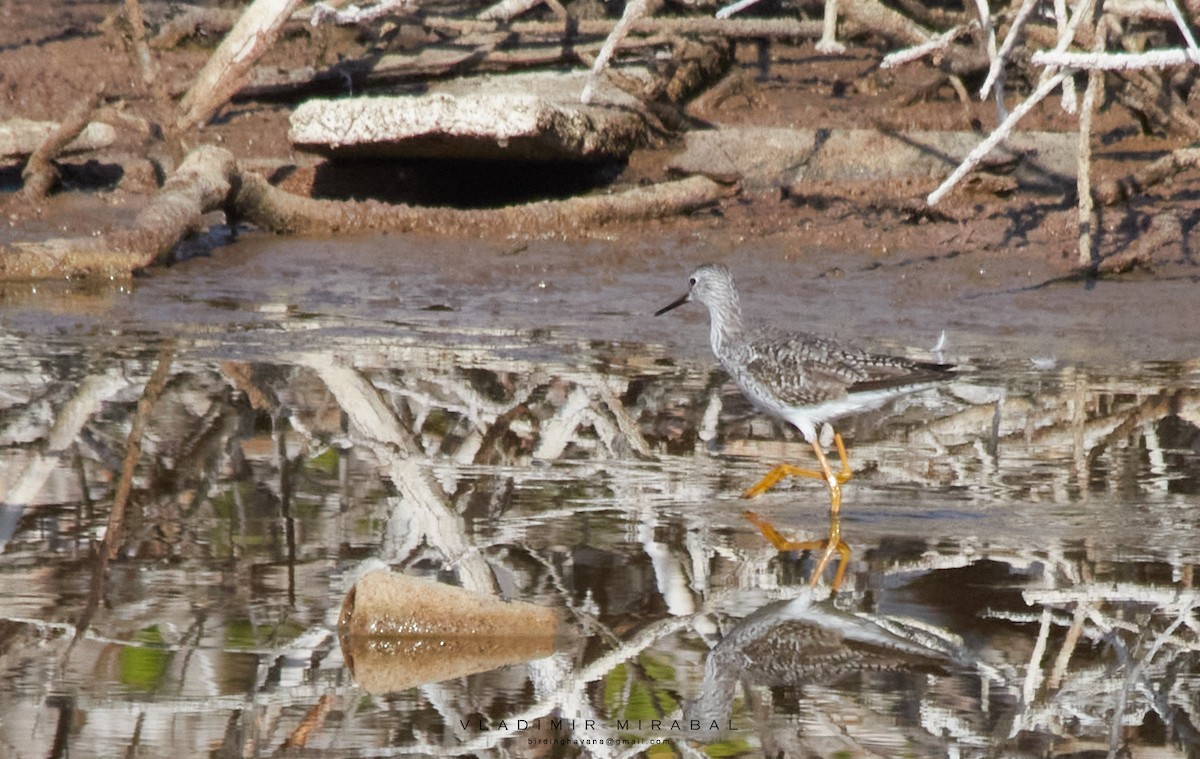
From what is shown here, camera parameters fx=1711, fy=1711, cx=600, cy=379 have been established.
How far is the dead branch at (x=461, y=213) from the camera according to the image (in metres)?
10.9

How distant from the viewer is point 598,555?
5168 millimetres

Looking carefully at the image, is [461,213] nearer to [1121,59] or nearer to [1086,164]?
[1086,164]

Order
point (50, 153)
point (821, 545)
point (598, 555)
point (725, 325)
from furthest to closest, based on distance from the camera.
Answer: point (50, 153)
point (725, 325)
point (821, 545)
point (598, 555)

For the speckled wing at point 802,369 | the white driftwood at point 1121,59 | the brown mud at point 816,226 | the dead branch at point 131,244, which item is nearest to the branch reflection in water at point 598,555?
the speckled wing at point 802,369

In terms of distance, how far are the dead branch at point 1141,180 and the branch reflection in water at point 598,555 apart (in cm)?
234

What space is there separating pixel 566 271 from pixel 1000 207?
112 inches

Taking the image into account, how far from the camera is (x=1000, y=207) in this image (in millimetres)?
10789

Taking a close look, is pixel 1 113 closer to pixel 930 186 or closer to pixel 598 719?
pixel 930 186

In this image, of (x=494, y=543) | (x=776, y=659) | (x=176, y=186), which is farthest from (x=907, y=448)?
(x=176, y=186)

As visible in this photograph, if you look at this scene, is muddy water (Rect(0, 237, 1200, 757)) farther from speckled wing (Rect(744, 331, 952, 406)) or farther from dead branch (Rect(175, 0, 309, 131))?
dead branch (Rect(175, 0, 309, 131))

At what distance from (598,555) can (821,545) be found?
790 mm

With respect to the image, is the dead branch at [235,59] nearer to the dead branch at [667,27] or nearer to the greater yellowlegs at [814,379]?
the dead branch at [667,27]

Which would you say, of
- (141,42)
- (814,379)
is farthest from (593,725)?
(141,42)

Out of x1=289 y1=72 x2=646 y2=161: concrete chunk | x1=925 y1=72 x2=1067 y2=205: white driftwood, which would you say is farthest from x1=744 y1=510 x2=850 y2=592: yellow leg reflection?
x1=289 y1=72 x2=646 y2=161: concrete chunk
